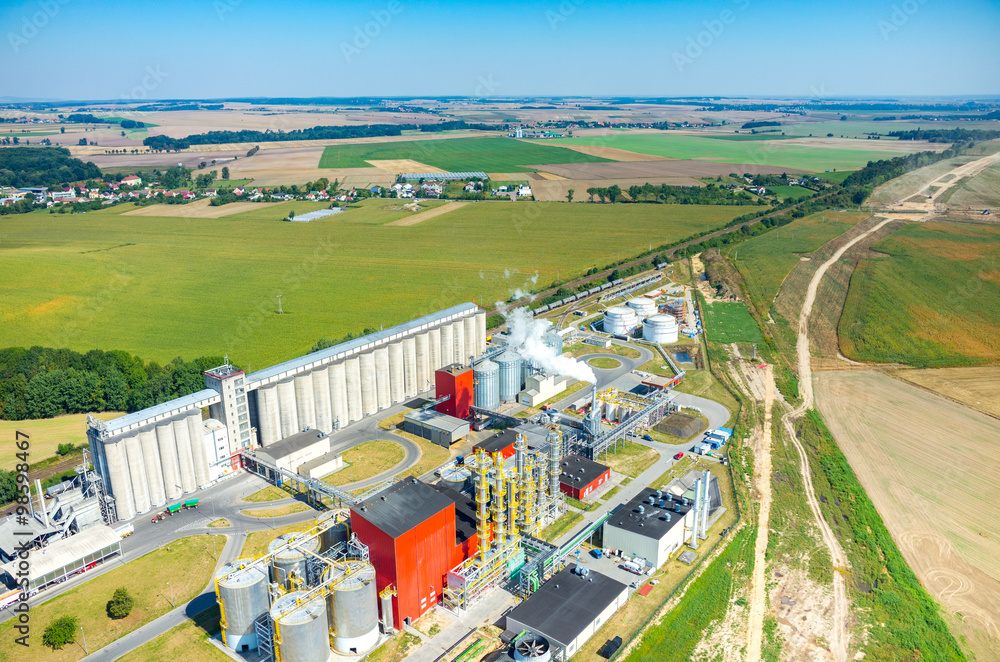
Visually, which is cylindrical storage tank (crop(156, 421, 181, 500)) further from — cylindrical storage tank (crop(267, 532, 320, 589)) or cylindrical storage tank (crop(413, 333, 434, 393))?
cylindrical storage tank (crop(413, 333, 434, 393))

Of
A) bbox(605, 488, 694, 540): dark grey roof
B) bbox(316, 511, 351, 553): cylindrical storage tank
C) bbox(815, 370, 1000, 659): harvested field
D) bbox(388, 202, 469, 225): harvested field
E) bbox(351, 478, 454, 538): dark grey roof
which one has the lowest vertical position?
bbox(815, 370, 1000, 659): harvested field

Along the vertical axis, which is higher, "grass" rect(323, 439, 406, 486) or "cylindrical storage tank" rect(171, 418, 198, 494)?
"cylindrical storage tank" rect(171, 418, 198, 494)

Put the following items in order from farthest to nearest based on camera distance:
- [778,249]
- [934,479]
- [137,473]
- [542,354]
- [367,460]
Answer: [778,249]
[542,354]
[367,460]
[934,479]
[137,473]

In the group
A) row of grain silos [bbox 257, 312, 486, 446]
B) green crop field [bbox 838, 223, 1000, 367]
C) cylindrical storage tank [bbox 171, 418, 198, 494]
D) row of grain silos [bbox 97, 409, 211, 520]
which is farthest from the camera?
green crop field [bbox 838, 223, 1000, 367]

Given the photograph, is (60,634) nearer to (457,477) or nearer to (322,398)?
(457,477)

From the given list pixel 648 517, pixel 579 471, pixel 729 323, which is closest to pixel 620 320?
pixel 729 323

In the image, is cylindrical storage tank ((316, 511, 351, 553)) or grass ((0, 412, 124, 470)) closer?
cylindrical storage tank ((316, 511, 351, 553))

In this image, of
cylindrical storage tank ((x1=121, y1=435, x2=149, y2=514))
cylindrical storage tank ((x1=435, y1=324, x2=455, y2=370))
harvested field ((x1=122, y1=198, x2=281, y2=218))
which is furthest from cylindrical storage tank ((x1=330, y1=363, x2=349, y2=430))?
harvested field ((x1=122, y1=198, x2=281, y2=218))

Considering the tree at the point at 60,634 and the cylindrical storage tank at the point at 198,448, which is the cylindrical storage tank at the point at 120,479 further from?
the tree at the point at 60,634
